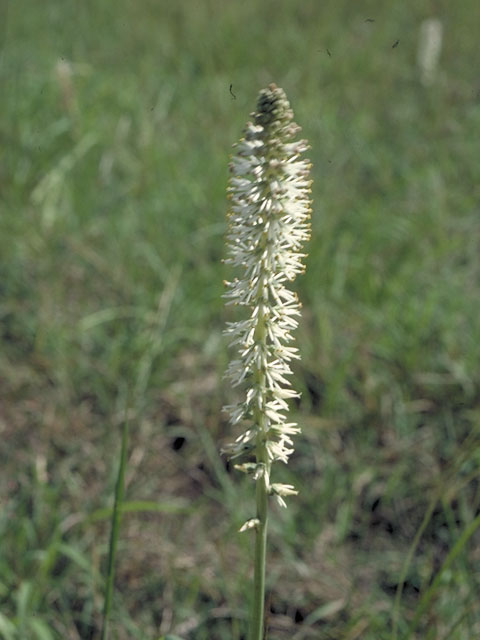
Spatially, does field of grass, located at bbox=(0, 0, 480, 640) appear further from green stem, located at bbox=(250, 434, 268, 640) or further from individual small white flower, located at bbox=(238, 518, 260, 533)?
individual small white flower, located at bbox=(238, 518, 260, 533)

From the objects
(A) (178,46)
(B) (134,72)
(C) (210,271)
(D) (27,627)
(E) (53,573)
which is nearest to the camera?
(D) (27,627)

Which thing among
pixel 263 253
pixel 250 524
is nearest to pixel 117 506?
pixel 250 524

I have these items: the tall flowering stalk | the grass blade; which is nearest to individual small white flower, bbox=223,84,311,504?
the tall flowering stalk

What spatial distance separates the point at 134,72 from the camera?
24.0ft

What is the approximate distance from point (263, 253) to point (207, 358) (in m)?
2.67

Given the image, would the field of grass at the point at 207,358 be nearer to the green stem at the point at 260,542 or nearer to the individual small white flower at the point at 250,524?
the green stem at the point at 260,542

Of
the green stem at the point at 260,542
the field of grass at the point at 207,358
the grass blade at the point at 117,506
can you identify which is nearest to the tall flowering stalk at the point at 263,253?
the green stem at the point at 260,542

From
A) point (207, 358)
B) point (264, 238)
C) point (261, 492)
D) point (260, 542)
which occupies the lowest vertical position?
point (260, 542)

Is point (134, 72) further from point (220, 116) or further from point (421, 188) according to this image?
point (421, 188)

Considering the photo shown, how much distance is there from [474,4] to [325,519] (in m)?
7.38

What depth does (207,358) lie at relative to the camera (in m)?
4.40

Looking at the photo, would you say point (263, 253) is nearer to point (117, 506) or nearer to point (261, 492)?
point (261, 492)

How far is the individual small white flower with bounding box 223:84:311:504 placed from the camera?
1736mm

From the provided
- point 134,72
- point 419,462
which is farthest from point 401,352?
point 134,72
